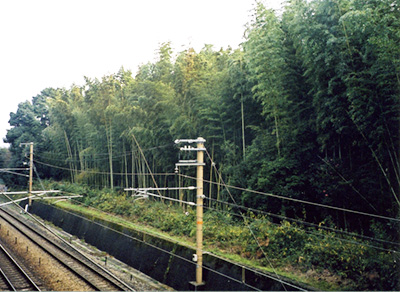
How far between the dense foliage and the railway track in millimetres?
5010

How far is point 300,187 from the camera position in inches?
378

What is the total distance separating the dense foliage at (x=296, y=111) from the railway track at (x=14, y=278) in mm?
5010

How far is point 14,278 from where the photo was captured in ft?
33.9

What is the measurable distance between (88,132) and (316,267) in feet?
54.7

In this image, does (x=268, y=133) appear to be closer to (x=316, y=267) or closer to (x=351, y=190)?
(x=351, y=190)

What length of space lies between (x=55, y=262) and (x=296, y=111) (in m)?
9.16

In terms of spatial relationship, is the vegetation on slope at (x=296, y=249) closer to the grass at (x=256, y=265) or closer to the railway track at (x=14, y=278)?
the grass at (x=256, y=265)

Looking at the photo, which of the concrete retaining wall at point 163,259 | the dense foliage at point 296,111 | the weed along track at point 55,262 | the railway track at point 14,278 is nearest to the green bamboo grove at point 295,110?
the dense foliage at point 296,111

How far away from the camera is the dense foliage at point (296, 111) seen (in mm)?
7160

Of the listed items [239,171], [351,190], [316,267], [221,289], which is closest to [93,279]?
[221,289]

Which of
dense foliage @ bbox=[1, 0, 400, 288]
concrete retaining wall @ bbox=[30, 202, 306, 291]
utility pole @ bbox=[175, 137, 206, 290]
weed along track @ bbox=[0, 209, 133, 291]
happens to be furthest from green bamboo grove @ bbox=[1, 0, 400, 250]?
weed along track @ bbox=[0, 209, 133, 291]

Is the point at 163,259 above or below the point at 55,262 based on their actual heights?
above

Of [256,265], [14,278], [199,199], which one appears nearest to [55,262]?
[14,278]

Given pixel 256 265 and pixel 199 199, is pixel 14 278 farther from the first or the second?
pixel 256 265
